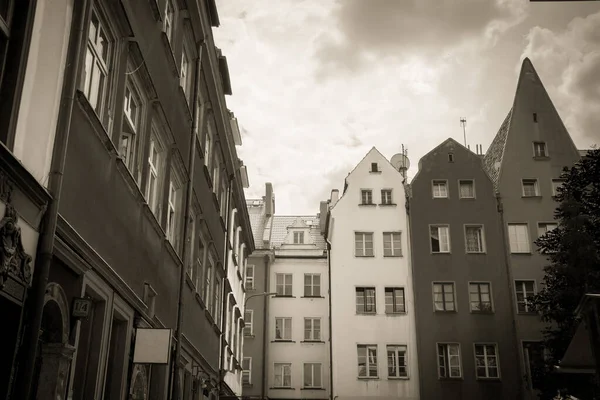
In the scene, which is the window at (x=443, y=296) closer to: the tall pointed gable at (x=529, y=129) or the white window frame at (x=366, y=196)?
the white window frame at (x=366, y=196)

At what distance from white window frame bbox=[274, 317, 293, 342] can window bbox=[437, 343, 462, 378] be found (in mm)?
11203

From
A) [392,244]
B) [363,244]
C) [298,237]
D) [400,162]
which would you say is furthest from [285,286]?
[400,162]

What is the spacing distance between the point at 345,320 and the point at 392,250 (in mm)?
5223

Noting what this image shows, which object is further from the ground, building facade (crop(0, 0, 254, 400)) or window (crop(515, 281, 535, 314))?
window (crop(515, 281, 535, 314))

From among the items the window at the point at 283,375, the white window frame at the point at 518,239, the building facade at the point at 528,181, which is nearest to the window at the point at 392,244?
the building facade at the point at 528,181

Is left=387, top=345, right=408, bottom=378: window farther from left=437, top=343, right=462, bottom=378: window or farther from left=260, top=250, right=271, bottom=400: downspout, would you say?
left=260, top=250, right=271, bottom=400: downspout

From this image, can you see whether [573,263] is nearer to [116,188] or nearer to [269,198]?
[116,188]

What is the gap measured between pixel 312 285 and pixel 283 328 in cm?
361

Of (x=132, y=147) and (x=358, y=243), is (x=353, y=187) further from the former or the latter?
(x=132, y=147)

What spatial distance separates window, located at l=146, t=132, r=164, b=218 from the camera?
15.1 metres

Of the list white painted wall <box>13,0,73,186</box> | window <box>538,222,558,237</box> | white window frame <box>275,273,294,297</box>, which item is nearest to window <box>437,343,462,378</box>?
window <box>538,222,558,237</box>

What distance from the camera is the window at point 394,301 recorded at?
41344 mm

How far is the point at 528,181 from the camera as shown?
142 ft

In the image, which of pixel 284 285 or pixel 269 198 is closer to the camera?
pixel 284 285
